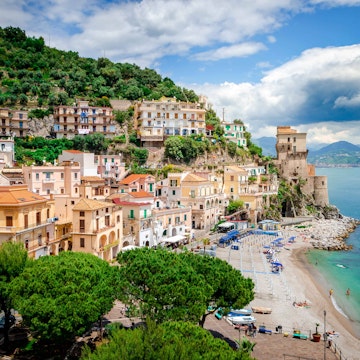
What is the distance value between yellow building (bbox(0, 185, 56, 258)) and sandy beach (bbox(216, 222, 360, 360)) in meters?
18.2

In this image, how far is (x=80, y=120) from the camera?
7306 cm

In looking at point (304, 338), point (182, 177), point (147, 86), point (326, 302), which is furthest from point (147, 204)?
point (147, 86)

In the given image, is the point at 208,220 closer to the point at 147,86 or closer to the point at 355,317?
the point at 355,317

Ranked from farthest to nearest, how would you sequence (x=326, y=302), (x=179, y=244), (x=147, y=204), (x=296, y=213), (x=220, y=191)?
1. (x=296, y=213)
2. (x=220, y=191)
3. (x=179, y=244)
4. (x=147, y=204)
5. (x=326, y=302)

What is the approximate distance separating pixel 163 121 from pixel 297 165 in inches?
1255

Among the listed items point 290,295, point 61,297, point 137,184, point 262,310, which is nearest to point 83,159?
point 137,184

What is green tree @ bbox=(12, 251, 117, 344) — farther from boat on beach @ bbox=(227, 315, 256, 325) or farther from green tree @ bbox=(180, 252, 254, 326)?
boat on beach @ bbox=(227, 315, 256, 325)

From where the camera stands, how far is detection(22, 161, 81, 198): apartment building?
4888 cm

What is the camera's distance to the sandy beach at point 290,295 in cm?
2853

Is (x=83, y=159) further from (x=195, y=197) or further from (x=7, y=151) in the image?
(x=195, y=197)

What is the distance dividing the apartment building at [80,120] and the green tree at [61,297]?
51909 mm

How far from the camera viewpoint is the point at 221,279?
2288 cm

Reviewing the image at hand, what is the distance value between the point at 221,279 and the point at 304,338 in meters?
8.53

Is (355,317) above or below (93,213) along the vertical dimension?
below
